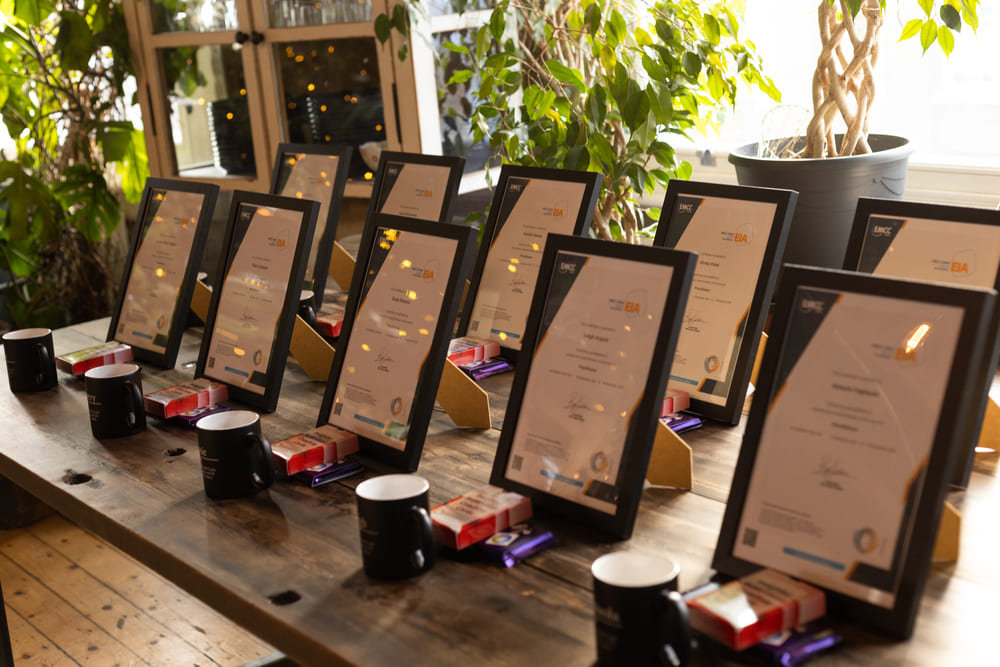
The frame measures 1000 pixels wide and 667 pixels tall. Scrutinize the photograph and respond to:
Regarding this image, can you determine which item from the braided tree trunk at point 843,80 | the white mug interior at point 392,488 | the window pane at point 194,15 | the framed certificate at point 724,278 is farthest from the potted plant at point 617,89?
the window pane at point 194,15

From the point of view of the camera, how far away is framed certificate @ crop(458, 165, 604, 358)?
1624 millimetres

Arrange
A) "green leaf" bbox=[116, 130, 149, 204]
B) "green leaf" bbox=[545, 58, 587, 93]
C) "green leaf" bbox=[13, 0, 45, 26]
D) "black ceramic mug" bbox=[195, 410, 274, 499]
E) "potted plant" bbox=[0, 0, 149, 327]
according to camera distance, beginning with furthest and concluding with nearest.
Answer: "green leaf" bbox=[116, 130, 149, 204] → "potted plant" bbox=[0, 0, 149, 327] → "green leaf" bbox=[13, 0, 45, 26] → "green leaf" bbox=[545, 58, 587, 93] → "black ceramic mug" bbox=[195, 410, 274, 499]

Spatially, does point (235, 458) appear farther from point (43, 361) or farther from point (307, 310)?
point (43, 361)

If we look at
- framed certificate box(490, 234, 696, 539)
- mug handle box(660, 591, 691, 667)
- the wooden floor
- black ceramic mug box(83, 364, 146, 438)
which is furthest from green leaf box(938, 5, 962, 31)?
the wooden floor

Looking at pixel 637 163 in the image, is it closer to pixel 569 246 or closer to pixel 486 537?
pixel 569 246

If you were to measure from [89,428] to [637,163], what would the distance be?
1.32 m

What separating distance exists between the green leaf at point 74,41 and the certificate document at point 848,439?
3489 millimetres

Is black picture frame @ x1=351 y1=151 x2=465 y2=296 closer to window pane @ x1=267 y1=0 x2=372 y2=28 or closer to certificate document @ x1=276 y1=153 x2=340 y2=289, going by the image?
certificate document @ x1=276 y1=153 x2=340 y2=289

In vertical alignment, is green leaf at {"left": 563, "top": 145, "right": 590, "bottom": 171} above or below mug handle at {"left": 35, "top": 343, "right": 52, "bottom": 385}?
above

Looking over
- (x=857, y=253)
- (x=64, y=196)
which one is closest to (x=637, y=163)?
(x=857, y=253)

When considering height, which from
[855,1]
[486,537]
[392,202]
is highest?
[855,1]

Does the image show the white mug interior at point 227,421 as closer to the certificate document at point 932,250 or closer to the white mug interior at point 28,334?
the white mug interior at point 28,334

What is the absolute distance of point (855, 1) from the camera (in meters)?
1.77

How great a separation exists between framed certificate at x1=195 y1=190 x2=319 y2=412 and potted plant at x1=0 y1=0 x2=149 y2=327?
→ 2497 millimetres
